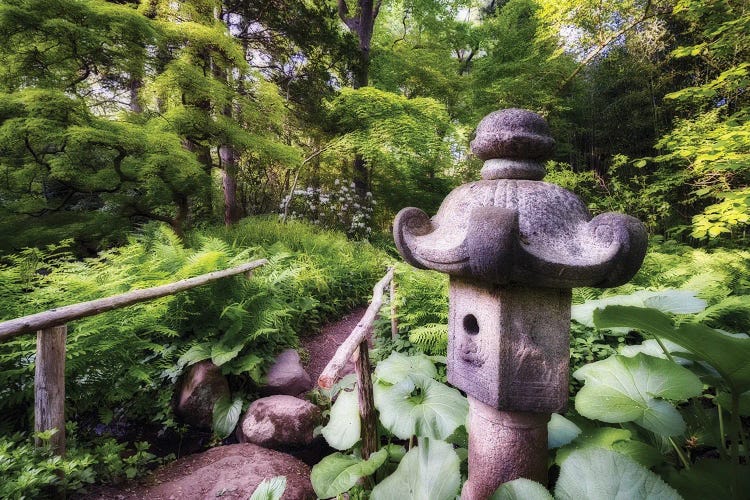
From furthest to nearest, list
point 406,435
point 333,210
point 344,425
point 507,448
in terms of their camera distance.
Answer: point 333,210
point 344,425
point 406,435
point 507,448

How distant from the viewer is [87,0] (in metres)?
3.93

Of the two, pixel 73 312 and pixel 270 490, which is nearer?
pixel 270 490

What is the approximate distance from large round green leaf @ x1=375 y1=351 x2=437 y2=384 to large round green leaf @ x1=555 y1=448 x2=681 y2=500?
2.74ft

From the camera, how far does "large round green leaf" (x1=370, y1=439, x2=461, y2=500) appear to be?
99 cm

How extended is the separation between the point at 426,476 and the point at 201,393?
8.21 feet

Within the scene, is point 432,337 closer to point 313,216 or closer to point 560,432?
point 560,432

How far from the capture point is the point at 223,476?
2.26m

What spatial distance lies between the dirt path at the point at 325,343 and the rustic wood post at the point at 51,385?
191 centimetres

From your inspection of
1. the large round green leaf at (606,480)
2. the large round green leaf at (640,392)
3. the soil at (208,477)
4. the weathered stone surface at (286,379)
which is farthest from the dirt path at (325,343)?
the large round green leaf at (606,480)

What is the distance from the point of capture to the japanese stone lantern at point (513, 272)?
927 millimetres

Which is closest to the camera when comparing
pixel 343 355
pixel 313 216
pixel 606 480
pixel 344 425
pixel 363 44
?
pixel 606 480

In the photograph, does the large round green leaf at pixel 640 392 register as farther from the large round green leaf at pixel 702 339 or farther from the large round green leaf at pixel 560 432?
the large round green leaf at pixel 560 432

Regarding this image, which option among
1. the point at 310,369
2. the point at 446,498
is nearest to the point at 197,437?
the point at 310,369

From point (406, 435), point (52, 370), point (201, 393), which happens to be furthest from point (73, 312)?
point (406, 435)
